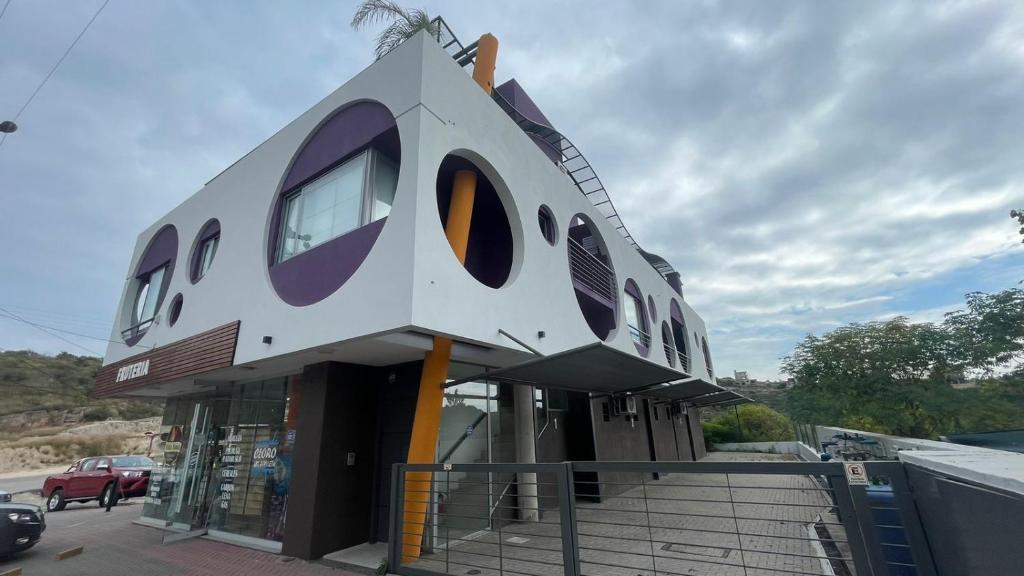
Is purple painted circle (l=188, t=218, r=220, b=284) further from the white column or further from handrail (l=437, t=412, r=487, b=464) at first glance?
the white column

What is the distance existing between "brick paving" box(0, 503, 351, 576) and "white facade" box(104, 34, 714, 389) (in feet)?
10.2

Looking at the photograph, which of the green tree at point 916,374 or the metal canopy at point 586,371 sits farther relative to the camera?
the green tree at point 916,374

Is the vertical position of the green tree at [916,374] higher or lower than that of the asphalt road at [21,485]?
higher

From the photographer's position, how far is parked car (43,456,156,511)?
516 inches

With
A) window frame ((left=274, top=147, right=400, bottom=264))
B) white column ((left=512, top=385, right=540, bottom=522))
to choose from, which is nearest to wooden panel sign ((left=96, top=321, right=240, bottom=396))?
window frame ((left=274, top=147, right=400, bottom=264))

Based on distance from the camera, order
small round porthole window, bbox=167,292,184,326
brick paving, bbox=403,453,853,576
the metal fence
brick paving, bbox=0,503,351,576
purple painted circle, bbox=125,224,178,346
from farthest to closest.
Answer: purple painted circle, bbox=125,224,178,346, small round porthole window, bbox=167,292,184,326, brick paving, bbox=0,503,351,576, brick paving, bbox=403,453,853,576, the metal fence

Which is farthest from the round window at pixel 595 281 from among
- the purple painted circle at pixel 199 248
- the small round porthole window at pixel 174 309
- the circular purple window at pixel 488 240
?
the small round porthole window at pixel 174 309

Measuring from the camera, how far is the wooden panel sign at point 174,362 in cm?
774

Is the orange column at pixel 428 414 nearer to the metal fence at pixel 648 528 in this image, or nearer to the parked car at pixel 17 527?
the metal fence at pixel 648 528

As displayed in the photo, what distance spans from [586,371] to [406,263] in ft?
11.0

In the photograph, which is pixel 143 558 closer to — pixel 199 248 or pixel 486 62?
pixel 199 248

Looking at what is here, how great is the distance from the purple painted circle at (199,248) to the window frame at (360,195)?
3.13 m

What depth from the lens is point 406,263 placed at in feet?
18.0

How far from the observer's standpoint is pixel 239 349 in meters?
7.52
